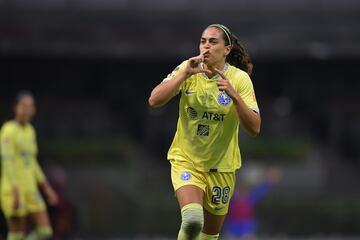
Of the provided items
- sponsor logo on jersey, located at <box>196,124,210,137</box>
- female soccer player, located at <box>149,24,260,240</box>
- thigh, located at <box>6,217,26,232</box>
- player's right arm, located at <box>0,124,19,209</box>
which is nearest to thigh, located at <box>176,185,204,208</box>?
female soccer player, located at <box>149,24,260,240</box>

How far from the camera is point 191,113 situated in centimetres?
1028

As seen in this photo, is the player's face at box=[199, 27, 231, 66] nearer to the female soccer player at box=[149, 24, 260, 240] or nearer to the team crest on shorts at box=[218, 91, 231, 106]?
the female soccer player at box=[149, 24, 260, 240]

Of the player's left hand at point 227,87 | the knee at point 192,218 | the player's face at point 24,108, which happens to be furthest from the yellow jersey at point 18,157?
the player's left hand at point 227,87

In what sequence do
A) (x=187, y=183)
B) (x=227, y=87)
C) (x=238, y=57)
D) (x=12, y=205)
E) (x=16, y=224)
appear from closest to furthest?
(x=227, y=87) < (x=187, y=183) < (x=238, y=57) < (x=12, y=205) < (x=16, y=224)

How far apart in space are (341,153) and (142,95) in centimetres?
599

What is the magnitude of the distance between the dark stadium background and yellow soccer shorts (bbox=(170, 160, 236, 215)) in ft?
42.5

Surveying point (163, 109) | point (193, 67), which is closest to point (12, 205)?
point (193, 67)

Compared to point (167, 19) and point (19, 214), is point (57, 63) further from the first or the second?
point (19, 214)

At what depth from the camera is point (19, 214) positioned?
574 inches

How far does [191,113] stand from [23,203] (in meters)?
5.15

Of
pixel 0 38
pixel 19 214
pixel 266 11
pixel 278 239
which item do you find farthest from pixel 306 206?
pixel 19 214

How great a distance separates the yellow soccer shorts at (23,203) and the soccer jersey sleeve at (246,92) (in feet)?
17.3

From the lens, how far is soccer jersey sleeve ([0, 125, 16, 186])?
47.4ft

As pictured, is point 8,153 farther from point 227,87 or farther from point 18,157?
point 227,87
